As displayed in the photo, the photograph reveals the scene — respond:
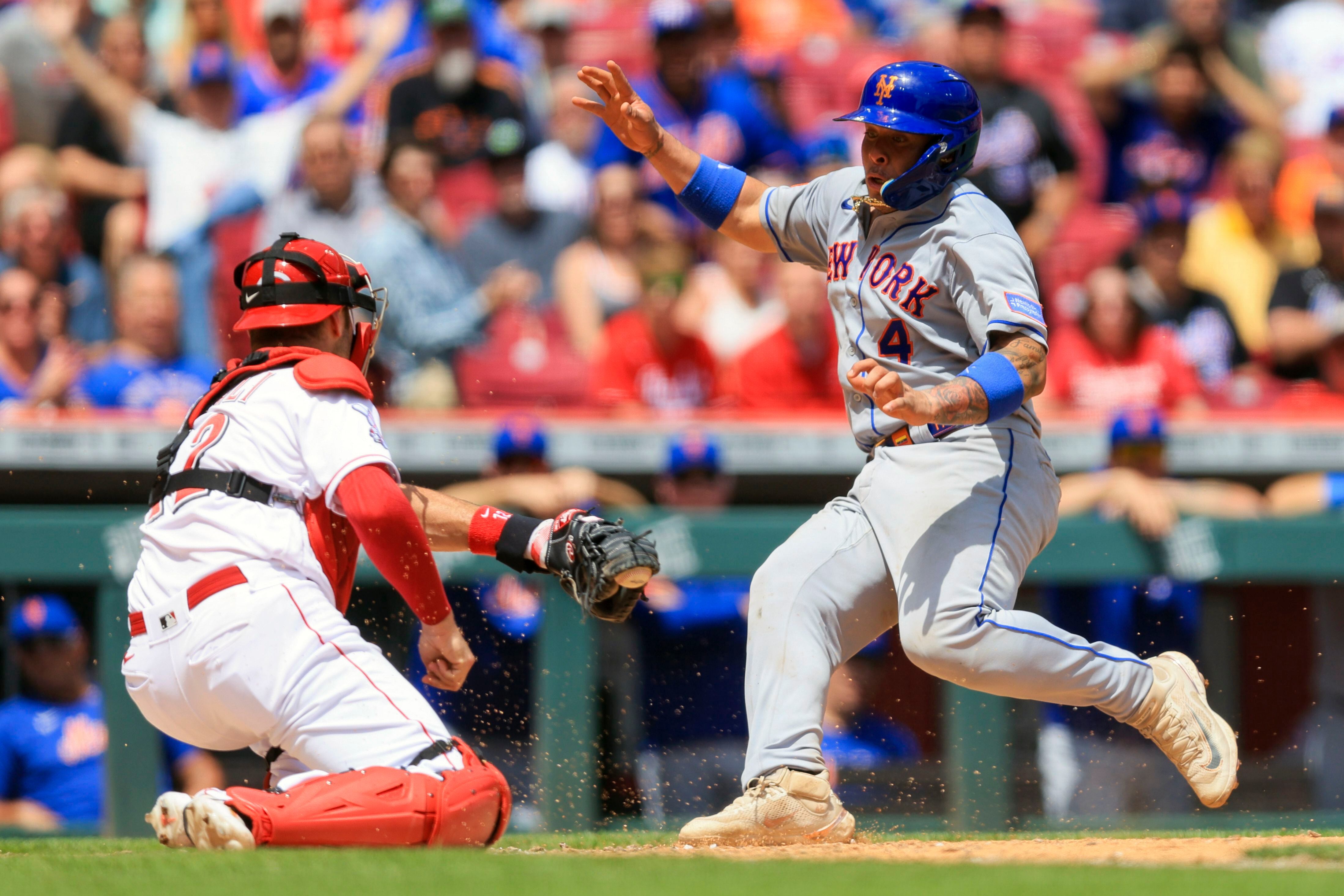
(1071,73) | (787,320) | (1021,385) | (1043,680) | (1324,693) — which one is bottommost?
(1324,693)

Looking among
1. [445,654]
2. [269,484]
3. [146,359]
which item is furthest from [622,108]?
[146,359]

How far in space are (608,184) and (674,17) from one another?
1.28 meters

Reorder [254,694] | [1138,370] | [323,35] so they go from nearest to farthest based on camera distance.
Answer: [254,694] < [1138,370] < [323,35]

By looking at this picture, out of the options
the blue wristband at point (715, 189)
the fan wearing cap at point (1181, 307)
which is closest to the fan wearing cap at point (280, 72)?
the fan wearing cap at point (1181, 307)

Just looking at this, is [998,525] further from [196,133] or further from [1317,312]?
[196,133]

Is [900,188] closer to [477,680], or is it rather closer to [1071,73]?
[477,680]

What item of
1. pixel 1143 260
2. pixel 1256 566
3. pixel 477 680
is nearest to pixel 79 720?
pixel 477 680

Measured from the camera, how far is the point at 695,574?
5.53 meters

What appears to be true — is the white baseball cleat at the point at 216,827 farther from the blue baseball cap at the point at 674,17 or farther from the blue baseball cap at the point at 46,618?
the blue baseball cap at the point at 674,17

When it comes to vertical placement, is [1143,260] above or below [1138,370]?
above

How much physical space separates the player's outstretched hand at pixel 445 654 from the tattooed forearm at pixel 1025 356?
1.34 metres

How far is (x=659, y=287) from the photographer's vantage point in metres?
6.84

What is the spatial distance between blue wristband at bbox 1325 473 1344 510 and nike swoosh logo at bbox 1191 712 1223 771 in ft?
8.38

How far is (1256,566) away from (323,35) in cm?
572
